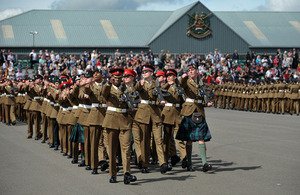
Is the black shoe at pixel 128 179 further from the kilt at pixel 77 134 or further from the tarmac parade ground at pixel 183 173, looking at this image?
the kilt at pixel 77 134

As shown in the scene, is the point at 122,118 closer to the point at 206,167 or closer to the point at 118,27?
the point at 206,167

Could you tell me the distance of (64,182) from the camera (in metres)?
9.28

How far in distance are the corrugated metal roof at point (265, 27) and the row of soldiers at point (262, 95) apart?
22.0 m

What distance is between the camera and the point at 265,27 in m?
57.2

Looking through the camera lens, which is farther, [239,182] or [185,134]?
[185,134]

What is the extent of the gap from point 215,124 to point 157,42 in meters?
31.7

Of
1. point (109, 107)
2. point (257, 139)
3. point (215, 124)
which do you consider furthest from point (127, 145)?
point (215, 124)

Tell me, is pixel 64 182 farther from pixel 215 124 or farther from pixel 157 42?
pixel 157 42

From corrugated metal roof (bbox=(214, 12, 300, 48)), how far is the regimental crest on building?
3636 mm

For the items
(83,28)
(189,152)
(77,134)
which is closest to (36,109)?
(77,134)

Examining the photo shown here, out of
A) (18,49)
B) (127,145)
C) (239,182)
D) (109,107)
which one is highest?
(18,49)

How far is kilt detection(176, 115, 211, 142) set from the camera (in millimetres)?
10234

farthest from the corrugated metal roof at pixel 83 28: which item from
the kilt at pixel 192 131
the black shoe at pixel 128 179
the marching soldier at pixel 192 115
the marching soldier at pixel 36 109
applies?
the black shoe at pixel 128 179

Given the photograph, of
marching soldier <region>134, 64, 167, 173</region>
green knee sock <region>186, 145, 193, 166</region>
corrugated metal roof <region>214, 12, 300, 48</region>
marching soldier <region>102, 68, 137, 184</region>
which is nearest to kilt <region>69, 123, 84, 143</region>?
marching soldier <region>134, 64, 167, 173</region>
